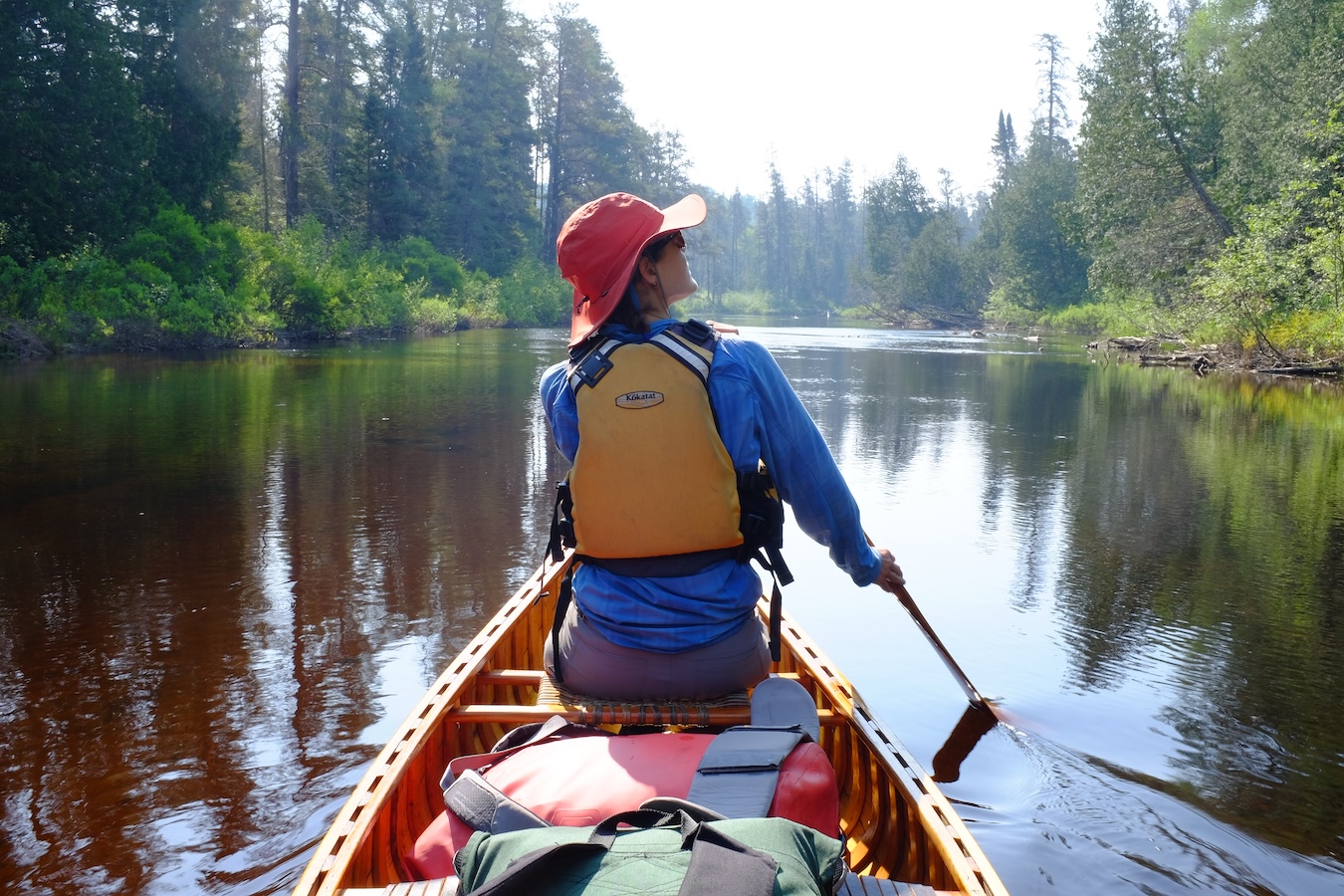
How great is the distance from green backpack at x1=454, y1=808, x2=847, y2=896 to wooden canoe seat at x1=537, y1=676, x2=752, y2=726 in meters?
0.77

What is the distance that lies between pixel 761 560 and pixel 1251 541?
19.8 feet

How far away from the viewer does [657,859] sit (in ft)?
4.95

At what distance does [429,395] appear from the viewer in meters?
14.8

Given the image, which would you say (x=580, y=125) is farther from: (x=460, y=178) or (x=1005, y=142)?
(x=1005, y=142)

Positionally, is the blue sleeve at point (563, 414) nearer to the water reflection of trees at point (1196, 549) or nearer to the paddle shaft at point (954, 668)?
the paddle shaft at point (954, 668)

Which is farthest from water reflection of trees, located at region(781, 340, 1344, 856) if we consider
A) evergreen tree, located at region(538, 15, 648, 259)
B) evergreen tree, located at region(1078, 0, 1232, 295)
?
evergreen tree, located at region(538, 15, 648, 259)

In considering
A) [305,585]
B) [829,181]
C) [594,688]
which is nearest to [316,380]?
[305,585]

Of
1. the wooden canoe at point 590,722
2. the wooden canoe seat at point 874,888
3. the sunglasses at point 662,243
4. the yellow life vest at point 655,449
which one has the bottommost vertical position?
the wooden canoe at point 590,722

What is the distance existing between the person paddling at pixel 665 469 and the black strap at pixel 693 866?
0.85m

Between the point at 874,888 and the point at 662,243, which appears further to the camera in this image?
the point at 662,243

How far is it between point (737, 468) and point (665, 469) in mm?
170

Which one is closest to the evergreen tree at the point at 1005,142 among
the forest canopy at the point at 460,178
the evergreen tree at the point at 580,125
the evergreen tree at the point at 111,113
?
the forest canopy at the point at 460,178

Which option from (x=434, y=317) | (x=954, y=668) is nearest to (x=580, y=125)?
(x=434, y=317)

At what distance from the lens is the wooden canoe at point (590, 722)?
1970 millimetres
